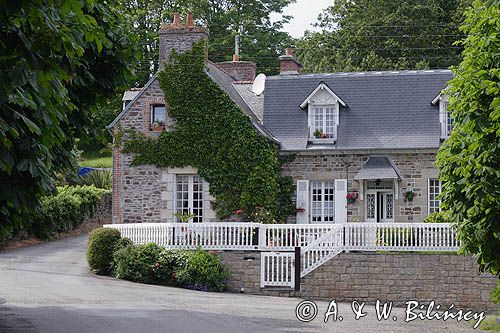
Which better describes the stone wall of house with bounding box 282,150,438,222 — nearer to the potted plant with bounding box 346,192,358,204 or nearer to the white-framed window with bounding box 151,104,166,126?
the potted plant with bounding box 346,192,358,204

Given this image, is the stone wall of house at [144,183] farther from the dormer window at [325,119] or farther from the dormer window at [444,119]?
the dormer window at [444,119]

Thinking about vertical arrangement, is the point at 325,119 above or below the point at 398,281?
above

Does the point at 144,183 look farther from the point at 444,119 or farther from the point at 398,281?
the point at 444,119

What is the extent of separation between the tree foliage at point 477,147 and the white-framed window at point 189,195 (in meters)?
14.1

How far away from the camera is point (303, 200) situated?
85.8ft

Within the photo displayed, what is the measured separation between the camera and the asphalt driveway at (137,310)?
1417cm

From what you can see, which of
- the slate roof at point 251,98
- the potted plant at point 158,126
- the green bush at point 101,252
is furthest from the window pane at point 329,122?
the green bush at point 101,252

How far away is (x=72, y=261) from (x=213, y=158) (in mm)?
5416

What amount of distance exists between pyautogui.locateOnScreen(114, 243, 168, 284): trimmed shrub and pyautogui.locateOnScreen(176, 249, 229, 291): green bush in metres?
0.61

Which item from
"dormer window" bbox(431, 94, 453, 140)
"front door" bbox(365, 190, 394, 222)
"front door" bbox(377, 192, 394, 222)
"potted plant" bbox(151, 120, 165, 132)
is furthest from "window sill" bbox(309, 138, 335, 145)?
"potted plant" bbox(151, 120, 165, 132)

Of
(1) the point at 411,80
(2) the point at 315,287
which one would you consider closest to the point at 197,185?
(2) the point at 315,287

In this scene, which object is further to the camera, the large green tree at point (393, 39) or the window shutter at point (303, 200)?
the large green tree at point (393, 39)

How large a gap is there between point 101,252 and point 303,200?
22.5ft

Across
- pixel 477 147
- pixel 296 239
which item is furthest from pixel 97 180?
pixel 477 147
